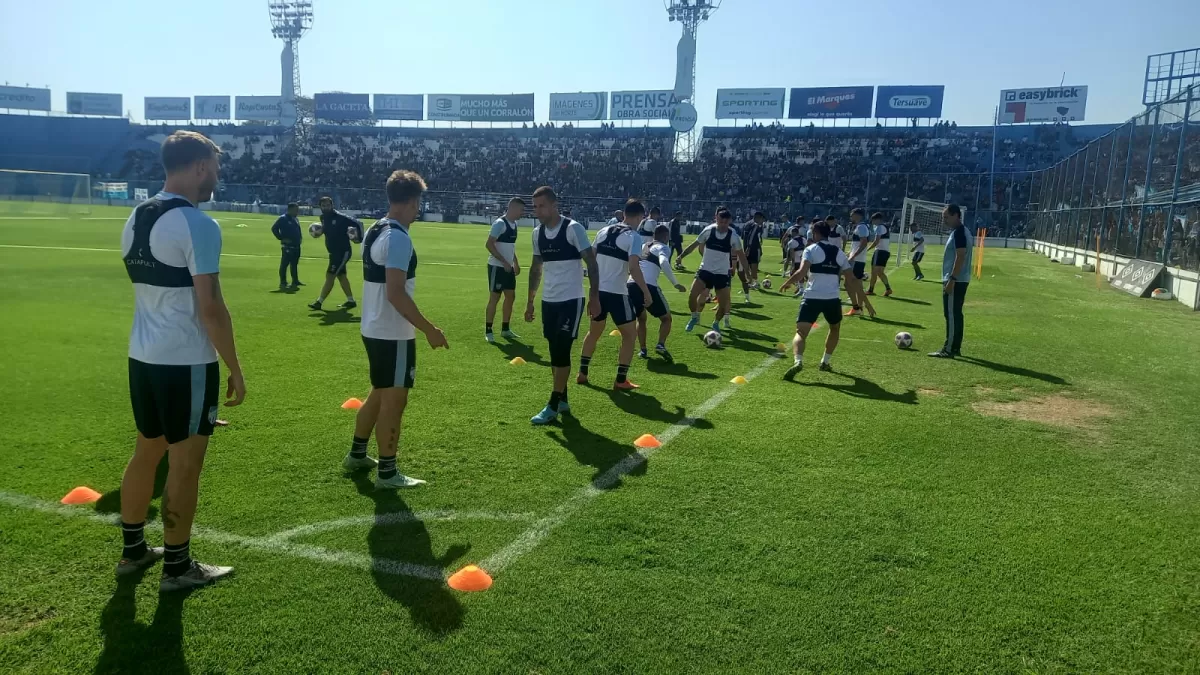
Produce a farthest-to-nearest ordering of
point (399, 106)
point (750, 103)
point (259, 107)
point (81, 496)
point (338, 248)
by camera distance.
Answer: point (259, 107) → point (399, 106) → point (750, 103) → point (338, 248) → point (81, 496)

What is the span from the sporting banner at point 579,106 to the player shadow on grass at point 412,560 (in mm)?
67810

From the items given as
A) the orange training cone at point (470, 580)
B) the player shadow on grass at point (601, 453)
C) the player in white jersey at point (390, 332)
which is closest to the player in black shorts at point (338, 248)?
the player shadow on grass at point (601, 453)

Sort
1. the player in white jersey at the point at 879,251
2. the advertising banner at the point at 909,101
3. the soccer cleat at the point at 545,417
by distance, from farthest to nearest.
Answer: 1. the advertising banner at the point at 909,101
2. the player in white jersey at the point at 879,251
3. the soccer cleat at the point at 545,417

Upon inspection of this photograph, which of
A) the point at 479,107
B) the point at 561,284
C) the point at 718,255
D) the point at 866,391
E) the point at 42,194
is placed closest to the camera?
the point at 561,284

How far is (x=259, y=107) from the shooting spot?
81.9 m

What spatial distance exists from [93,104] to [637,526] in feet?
333

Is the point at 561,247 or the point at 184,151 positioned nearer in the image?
the point at 184,151

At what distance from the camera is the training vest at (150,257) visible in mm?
3352

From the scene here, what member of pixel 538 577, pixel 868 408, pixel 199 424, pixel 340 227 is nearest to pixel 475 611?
pixel 538 577

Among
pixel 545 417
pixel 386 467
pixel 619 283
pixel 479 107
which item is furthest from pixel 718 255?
pixel 479 107

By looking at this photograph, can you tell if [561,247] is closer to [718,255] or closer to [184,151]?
[184,151]

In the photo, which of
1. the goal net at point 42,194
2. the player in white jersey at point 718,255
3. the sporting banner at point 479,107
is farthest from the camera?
the sporting banner at point 479,107

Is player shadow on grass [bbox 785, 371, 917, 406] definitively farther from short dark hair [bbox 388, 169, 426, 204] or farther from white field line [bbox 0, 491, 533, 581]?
short dark hair [bbox 388, 169, 426, 204]

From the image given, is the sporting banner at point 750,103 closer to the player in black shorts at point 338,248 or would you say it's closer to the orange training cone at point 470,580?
the player in black shorts at point 338,248
